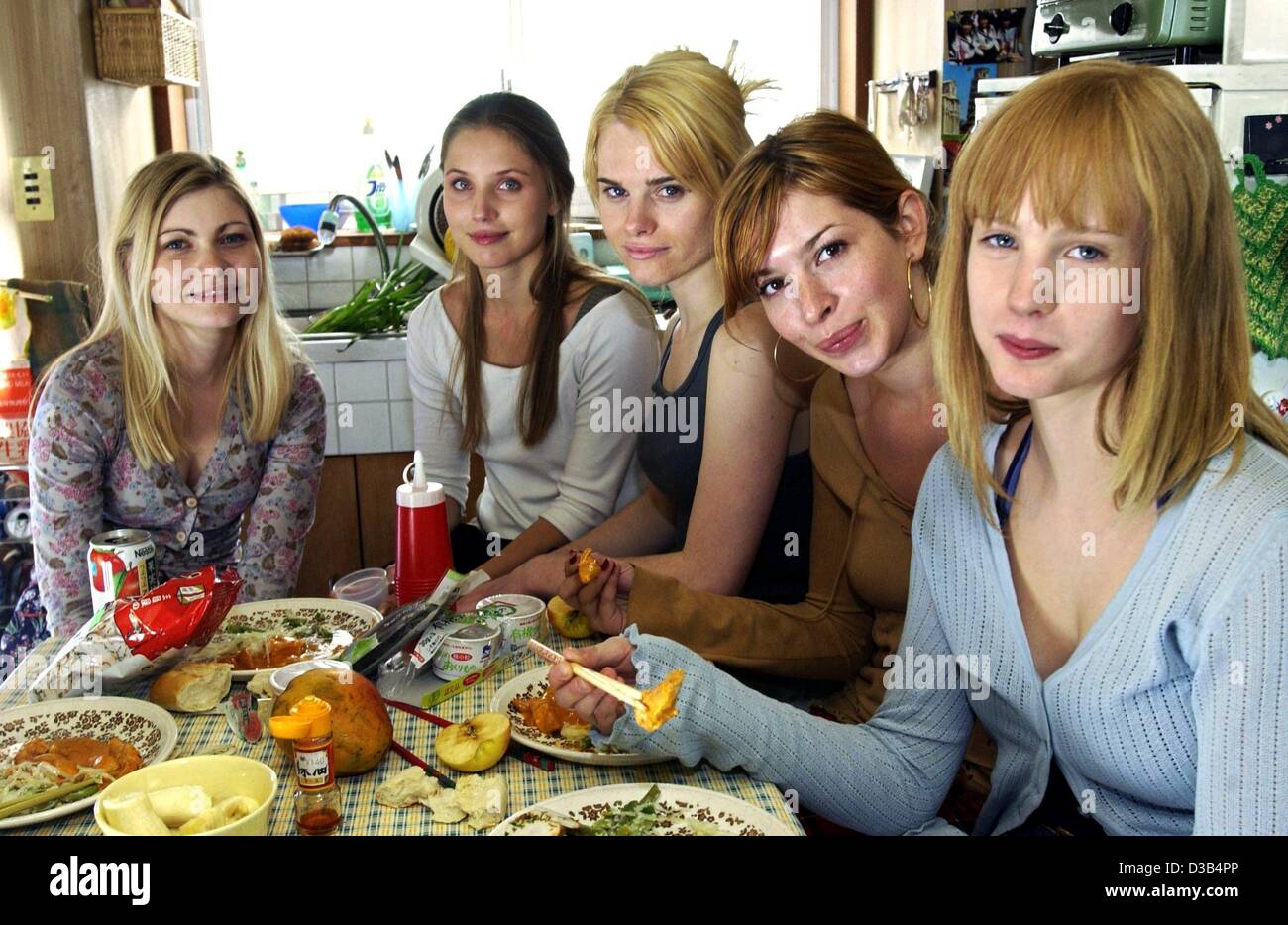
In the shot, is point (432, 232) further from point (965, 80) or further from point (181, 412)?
point (965, 80)

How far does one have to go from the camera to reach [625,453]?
1.95 meters

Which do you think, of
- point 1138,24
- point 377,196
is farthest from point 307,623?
point 377,196

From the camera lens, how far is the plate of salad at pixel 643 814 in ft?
2.96

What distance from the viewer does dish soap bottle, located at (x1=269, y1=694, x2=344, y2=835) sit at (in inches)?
36.0

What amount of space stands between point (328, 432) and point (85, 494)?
1.10m

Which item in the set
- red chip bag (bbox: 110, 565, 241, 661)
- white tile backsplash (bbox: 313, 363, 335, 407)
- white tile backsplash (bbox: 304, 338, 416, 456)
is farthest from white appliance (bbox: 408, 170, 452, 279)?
red chip bag (bbox: 110, 565, 241, 661)

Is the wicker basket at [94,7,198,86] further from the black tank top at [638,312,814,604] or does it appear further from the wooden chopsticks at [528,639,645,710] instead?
the wooden chopsticks at [528,639,645,710]

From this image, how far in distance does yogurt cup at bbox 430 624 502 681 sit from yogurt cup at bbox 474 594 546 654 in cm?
5

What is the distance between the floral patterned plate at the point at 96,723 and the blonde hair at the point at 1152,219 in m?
0.86

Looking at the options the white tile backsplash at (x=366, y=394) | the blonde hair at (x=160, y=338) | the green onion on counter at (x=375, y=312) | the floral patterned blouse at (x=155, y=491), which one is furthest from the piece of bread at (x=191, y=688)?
the green onion on counter at (x=375, y=312)

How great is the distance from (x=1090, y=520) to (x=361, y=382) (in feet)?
6.69

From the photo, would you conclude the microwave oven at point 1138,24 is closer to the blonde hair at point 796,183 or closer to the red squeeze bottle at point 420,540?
the blonde hair at point 796,183

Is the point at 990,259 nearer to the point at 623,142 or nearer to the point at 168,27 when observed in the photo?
the point at 623,142
